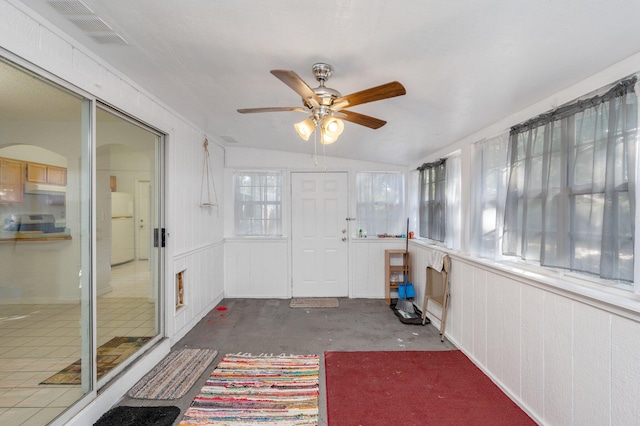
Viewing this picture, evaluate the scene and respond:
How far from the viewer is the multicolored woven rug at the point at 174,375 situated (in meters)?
2.19

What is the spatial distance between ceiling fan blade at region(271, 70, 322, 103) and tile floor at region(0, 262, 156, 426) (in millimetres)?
1849

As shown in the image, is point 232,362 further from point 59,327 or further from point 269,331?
point 59,327

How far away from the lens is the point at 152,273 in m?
2.81

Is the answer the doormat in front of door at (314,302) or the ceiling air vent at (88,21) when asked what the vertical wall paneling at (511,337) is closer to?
the doormat in front of door at (314,302)

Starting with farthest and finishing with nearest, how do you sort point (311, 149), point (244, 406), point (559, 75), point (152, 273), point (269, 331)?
point (311, 149), point (269, 331), point (152, 273), point (244, 406), point (559, 75)

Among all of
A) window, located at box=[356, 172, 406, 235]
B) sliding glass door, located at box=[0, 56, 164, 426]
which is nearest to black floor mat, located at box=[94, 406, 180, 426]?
sliding glass door, located at box=[0, 56, 164, 426]

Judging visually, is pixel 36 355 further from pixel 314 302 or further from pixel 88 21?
pixel 314 302

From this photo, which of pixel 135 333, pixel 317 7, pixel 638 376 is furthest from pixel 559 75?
pixel 135 333

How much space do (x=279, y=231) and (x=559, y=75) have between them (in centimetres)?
380

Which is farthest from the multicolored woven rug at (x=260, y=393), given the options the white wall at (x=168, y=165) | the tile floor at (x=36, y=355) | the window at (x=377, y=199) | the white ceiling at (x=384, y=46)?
the window at (x=377, y=199)

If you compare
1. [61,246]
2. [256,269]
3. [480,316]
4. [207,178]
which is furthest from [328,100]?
[256,269]

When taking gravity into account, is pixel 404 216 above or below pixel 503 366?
above

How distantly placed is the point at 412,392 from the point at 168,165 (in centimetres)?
302

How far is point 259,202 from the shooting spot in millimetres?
4660
